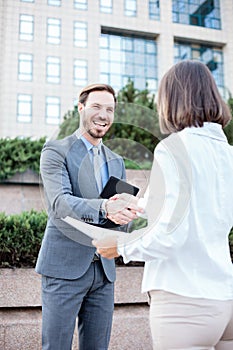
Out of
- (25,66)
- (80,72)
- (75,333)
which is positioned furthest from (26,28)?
(75,333)

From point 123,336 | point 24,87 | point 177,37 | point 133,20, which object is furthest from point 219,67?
point 123,336

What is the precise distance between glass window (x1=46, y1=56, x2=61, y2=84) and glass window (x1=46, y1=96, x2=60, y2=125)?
3.78ft

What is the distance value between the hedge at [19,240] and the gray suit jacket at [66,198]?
1344 mm

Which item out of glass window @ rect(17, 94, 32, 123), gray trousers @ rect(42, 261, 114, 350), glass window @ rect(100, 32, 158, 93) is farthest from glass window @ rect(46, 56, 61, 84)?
gray trousers @ rect(42, 261, 114, 350)

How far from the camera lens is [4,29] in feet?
82.0

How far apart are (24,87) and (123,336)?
75.8ft

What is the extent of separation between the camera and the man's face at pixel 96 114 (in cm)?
208

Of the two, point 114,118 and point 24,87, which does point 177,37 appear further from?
point 114,118

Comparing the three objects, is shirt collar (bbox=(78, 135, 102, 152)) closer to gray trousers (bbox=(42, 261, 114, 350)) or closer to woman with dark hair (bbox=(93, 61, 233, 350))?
gray trousers (bbox=(42, 261, 114, 350))

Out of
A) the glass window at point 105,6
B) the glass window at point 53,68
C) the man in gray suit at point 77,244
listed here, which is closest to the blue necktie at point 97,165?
the man in gray suit at point 77,244

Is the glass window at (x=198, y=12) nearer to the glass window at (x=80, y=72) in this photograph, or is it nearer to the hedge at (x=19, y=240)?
the glass window at (x=80, y=72)

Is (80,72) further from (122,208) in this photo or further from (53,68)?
(122,208)

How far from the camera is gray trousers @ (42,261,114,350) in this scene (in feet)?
6.62

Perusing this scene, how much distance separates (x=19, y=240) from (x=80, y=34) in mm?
24616
